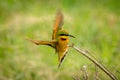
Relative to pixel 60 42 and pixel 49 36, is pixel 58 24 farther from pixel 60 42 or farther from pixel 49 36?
pixel 49 36

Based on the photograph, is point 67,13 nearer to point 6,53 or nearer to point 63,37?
point 6,53

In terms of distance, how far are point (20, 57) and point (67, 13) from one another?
62.0 inches

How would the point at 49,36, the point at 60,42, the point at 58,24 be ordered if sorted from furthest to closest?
the point at 49,36
the point at 58,24
the point at 60,42

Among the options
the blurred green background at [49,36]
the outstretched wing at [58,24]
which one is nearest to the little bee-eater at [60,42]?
the outstretched wing at [58,24]

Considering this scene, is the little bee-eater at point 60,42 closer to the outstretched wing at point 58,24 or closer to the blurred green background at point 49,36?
the outstretched wing at point 58,24

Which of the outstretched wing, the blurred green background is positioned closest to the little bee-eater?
the outstretched wing

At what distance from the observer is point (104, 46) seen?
4566mm

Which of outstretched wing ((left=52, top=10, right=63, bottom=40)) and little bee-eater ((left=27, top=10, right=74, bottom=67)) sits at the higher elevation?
outstretched wing ((left=52, top=10, right=63, bottom=40))

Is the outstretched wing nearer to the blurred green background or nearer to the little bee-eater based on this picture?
the little bee-eater

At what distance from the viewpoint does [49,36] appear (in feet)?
16.6

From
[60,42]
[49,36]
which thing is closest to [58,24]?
[60,42]

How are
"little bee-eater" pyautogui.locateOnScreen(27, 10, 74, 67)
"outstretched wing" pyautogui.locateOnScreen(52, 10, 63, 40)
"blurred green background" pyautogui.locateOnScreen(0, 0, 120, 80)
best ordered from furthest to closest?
1. "blurred green background" pyautogui.locateOnScreen(0, 0, 120, 80)
2. "outstretched wing" pyautogui.locateOnScreen(52, 10, 63, 40)
3. "little bee-eater" pyautogui.locateOnScreen(27, 10, 74, 67)

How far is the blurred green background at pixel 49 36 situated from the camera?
4.10 metres

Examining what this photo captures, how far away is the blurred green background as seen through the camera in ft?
13.5
